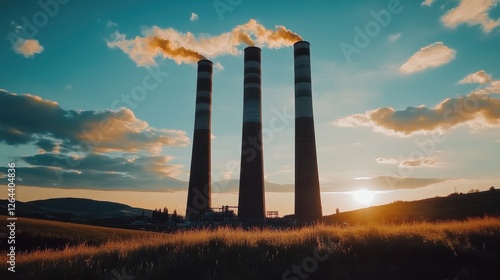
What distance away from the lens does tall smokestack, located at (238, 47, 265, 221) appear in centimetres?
3597

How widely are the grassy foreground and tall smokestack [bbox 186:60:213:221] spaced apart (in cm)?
2736

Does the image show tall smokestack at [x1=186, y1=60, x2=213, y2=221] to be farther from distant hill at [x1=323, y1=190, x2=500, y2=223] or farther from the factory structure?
distant hill at [x1=323, y1=190, x2=500, y2=223]

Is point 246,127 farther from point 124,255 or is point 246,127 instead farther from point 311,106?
point 124,255

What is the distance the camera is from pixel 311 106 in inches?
1423

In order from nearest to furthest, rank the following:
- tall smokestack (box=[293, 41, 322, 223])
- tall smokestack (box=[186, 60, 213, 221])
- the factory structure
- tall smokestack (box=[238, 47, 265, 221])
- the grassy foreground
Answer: the grassy foreground → tall smokestack (box=[293, 41, 322, 223]) → the factory structure → tall smokestack (box=[238, 47, 265, 221]) → tall smokestack (box=[186, 60, 213, 221])

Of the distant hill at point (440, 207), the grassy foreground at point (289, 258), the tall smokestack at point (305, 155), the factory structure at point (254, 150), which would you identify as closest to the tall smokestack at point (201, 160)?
the factory structure at point (254, 150)

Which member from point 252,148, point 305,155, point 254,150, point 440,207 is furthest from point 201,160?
point 440,207

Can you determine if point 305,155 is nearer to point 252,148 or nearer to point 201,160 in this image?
point 252,148

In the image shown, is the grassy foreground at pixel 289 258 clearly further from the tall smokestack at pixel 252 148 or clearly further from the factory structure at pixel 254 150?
the tall smokestack at pixel 252 148

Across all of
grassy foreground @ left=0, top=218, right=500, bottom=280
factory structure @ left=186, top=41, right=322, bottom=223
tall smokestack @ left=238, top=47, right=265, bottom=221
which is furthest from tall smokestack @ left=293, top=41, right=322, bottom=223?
grassy foreground @ left=0, top=218, right=500, bottom=280

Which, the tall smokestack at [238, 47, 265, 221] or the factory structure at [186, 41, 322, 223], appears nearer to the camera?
the factory structure at [186, 41, 322, 223]

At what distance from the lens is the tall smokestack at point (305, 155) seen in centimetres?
3359

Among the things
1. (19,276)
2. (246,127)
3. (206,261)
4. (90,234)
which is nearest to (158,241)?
(206,261)

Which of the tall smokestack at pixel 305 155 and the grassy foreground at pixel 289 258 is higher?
the tall smokestack at pixel 305 155
